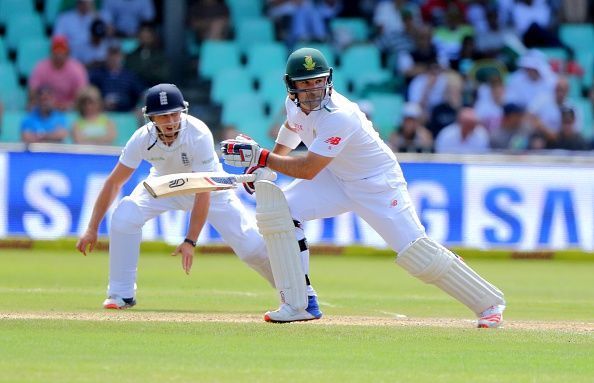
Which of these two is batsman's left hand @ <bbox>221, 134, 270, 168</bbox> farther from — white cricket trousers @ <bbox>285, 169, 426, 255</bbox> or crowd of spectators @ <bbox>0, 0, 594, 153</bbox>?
crowd of spectators @ <bbox>0, 0, 594, 153</bbox>

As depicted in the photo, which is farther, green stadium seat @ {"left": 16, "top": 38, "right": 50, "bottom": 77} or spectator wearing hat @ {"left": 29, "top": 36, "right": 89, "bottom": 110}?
green stadium seat @ {"left": 16, "top": 38, "right": 50, "bottom": 77}

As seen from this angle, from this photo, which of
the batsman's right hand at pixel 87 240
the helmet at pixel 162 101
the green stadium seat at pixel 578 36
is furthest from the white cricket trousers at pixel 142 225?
the green stadium seat at pixel 578 36

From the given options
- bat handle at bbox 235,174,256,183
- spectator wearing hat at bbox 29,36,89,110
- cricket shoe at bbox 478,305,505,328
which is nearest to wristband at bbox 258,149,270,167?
bat handle at bbox 235,174,256,183

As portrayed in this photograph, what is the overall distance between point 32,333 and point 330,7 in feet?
45.3

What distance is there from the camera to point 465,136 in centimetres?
1795

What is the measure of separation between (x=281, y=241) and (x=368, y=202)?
0.67 m

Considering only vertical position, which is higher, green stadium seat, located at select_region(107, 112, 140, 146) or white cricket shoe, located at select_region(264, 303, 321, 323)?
green stadium seat, located at select_region(107, 112, 140, 146)

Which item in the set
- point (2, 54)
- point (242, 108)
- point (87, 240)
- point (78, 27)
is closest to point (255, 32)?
point (242, 108)

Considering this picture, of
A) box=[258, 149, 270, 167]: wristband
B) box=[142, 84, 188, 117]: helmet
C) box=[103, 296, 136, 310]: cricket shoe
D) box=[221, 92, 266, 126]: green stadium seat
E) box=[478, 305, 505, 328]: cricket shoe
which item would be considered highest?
box=[142, 84, 188, 117]: helmet

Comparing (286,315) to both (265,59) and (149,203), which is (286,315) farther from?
(265,59)

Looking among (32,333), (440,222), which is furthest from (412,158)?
(32,333)

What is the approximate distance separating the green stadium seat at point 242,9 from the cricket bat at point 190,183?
41.3ft

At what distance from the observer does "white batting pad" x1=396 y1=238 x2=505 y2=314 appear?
8922 mm

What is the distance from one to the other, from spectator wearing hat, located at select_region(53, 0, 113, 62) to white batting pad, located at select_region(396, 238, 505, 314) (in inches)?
452
